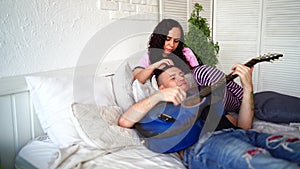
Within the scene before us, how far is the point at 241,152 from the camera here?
0.83 metres

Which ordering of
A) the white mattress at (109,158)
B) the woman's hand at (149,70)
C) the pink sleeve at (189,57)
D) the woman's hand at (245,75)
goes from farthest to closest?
the pink sleeve at (189,57) < the woman's hand at (149,70) < the woman's hand at (245,75) < the white mattress at (109,158)

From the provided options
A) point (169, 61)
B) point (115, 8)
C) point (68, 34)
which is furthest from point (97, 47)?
point (169, 61)

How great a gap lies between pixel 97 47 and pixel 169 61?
449 millimetres

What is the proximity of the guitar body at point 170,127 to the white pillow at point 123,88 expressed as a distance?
0.64 feet

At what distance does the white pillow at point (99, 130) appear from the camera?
101 centimetres

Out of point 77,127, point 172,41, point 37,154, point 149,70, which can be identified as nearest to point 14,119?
point 37,154

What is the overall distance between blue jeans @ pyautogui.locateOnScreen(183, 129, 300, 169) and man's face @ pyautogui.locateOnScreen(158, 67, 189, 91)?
0.30m

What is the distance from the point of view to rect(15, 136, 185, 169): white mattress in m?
0.92

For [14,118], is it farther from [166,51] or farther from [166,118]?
[166,51]

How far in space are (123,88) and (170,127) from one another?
360mm

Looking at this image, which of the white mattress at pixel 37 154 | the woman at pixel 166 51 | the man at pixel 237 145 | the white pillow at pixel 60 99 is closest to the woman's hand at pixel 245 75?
the man at pixel 237 145

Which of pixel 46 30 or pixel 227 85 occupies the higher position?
pixel 46 30

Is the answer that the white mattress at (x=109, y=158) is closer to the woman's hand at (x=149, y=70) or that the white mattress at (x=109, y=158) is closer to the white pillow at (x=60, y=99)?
the white pillow at (x=60, y=99)

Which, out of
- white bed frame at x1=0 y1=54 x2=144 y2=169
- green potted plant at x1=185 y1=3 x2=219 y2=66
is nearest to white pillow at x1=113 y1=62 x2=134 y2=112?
white bed frame at x1=0 y1=54 x2=144 y2=169
